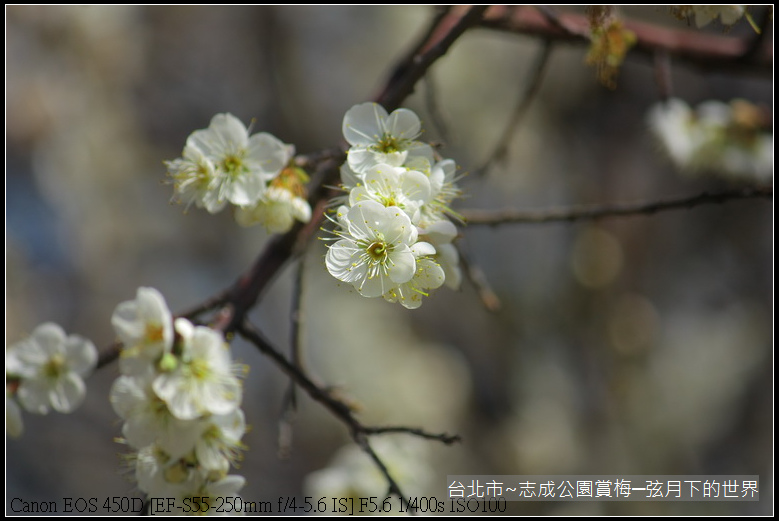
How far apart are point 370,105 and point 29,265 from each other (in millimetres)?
4456

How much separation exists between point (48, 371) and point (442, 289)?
Result: 3347mm

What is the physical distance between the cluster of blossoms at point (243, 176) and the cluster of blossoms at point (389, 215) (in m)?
0.11

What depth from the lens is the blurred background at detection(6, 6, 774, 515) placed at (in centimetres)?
387

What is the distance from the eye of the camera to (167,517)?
99 cm

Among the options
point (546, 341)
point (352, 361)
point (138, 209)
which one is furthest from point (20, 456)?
point (546, 341)

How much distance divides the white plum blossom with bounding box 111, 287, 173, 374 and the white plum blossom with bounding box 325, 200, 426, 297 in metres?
0.26

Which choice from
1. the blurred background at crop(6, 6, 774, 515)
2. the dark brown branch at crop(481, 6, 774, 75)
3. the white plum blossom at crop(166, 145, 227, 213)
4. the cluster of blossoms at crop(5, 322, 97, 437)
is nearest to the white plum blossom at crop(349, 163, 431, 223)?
the white plum blossom at crop(166, 145, 227, 213)

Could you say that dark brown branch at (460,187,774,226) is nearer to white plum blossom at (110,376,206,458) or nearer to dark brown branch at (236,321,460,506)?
dark brown branch at (236,321,460,506)

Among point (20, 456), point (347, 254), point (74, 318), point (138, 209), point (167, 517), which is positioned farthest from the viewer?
point (74, 318)

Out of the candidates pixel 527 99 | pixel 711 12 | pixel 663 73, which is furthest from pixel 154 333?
pixel 663 73

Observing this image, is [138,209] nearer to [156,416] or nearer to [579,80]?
[579,80]

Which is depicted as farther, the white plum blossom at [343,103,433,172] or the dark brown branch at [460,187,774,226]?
the dark brown branch at [460,187,774,226]

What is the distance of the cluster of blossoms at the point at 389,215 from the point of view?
0.83 meters

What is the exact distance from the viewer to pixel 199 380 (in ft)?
3.01
